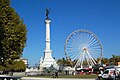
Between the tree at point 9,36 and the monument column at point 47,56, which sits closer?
the tree at point 9,36

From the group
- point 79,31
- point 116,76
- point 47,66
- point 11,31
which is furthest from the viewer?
point 47,66

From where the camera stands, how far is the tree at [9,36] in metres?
42.7

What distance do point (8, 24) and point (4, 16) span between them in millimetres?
1697

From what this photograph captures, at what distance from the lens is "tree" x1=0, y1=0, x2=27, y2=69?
4269 cm

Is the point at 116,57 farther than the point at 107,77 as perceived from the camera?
Yes

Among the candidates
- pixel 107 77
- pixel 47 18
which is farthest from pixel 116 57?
pixel 107 77

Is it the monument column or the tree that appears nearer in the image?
the tree

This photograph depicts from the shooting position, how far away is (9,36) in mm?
43500

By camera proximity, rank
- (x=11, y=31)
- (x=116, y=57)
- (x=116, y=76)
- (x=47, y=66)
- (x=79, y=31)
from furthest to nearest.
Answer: (x=116, y=57) < (x=47, y=66) < (x=79, y=31) < (x=11, y=31) < (x=116, y=76)

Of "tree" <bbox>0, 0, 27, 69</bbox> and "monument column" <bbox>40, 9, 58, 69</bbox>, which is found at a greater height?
"monument column" <bbox>40, 9, 58, 69</bbox>

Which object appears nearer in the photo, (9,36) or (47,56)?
(9,36)

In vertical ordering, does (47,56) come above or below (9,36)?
above

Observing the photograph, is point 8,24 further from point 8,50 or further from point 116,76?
point 116,76

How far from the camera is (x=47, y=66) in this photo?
349 feet
